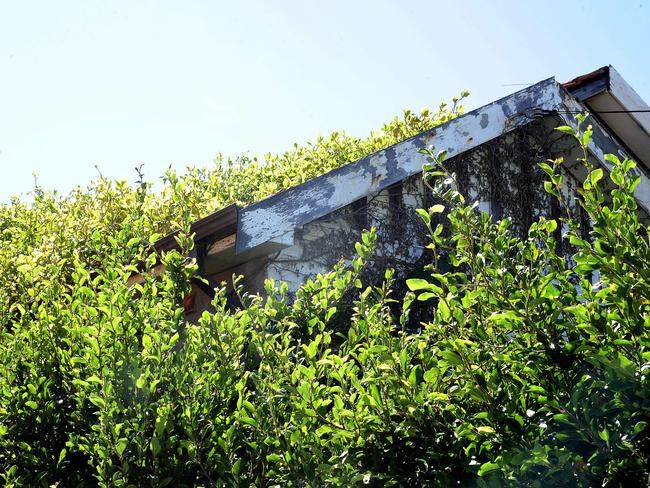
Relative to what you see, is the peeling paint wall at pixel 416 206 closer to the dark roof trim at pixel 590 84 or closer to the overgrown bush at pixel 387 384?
the dark roof trim at pixel 590 84

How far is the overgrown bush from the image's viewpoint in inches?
140

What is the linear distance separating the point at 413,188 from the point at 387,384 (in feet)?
15.1

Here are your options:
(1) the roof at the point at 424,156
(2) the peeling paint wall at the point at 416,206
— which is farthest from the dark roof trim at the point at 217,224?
(2) the peeling paint wall at the point at 416,206

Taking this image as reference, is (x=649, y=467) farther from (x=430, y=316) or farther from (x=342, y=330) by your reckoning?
(x=430, y=316)

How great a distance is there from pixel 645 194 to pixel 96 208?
6.91m

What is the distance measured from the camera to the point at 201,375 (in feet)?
16.3

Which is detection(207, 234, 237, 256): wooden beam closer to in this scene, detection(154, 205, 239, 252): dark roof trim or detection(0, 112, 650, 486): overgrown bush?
detection(154, 205, 239, 252): dark roof trim

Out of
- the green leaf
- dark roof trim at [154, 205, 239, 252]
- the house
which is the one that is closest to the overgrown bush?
the green leaf

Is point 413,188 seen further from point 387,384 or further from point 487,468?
point 487,468

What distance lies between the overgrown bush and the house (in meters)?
1.81

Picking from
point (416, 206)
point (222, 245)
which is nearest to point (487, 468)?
point (222, 245)

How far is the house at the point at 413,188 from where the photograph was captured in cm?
759

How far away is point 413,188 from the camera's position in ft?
28.0

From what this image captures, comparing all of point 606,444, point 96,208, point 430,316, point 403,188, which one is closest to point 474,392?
point 606,444
